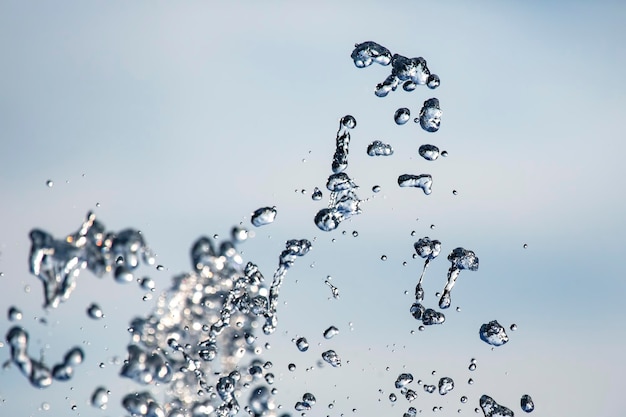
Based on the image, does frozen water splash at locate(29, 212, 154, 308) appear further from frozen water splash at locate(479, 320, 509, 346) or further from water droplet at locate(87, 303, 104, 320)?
frozen water splash at locate(479, 320, 509, 346)

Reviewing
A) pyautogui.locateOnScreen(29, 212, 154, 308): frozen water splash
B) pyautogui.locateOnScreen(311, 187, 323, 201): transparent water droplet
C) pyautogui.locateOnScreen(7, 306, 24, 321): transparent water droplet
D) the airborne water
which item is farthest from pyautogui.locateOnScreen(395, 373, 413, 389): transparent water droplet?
pyautogui.locateOnScreen(7, 306, 24, 321): transparent water droplet

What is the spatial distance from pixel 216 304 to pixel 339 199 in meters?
1.33

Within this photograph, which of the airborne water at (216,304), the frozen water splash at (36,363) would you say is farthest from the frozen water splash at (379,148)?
the frozen water splash at (36,363)

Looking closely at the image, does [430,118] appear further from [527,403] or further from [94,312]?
[94,312]

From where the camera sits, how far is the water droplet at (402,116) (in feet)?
20.2

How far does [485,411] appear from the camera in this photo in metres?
6.78

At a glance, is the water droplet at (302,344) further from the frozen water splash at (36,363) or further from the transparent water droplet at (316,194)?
the frozen water splash at (36,363)

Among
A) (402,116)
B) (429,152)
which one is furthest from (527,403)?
(402,116)

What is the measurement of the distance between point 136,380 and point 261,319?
1061 mm

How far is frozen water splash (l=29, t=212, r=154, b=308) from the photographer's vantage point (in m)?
5.67

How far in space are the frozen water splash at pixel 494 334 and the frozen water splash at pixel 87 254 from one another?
98.8 inches

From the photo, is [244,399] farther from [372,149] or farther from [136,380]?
[372,149]

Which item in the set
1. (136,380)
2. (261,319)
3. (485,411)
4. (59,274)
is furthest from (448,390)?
(59,274)

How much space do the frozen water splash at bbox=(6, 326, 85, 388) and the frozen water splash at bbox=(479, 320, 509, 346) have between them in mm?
2904
